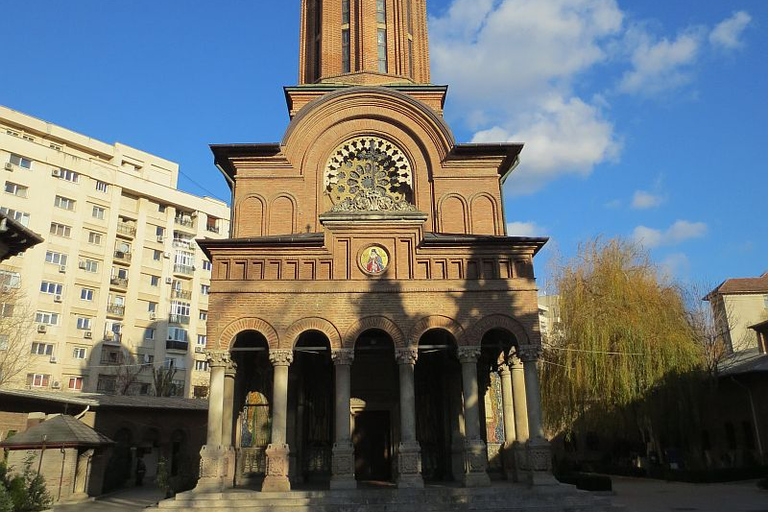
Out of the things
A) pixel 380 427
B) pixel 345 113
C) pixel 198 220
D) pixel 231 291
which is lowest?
pixel 380 427

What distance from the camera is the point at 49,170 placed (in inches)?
1615

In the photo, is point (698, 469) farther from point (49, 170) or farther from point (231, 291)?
point (49, 170)

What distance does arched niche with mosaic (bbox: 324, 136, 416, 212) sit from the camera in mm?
20766

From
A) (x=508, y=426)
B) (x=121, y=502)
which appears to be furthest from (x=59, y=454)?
(x=508, y=426)

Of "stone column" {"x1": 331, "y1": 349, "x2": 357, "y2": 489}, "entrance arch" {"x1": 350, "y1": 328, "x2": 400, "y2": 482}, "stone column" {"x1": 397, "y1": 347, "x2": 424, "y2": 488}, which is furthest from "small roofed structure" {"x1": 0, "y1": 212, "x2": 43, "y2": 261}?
"entrance arch" {"x1": 350, "y1": 328, "x2": 400, "y2": 482}

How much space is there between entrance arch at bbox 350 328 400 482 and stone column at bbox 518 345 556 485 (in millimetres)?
4579

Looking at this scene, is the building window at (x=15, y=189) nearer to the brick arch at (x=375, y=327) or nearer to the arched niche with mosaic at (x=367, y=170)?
the arched niche with mosaic at (x=367, y=170)

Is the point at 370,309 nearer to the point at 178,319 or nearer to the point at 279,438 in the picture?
the point at 279,438

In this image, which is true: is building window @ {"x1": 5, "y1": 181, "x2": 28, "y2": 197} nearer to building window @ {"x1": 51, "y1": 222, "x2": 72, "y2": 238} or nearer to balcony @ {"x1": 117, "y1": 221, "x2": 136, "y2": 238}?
building window @ {"x1": 51, "y1": 222, "x2": 72, "y2": 238}

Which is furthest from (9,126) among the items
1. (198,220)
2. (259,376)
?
(259,376)

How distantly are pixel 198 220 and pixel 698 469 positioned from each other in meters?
40.3

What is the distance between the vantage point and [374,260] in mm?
17109

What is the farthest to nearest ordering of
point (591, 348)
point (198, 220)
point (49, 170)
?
1. point (198, 220)
2. point (49, 170)
3. point (591, 348)

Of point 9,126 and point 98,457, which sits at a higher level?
point 9,126
